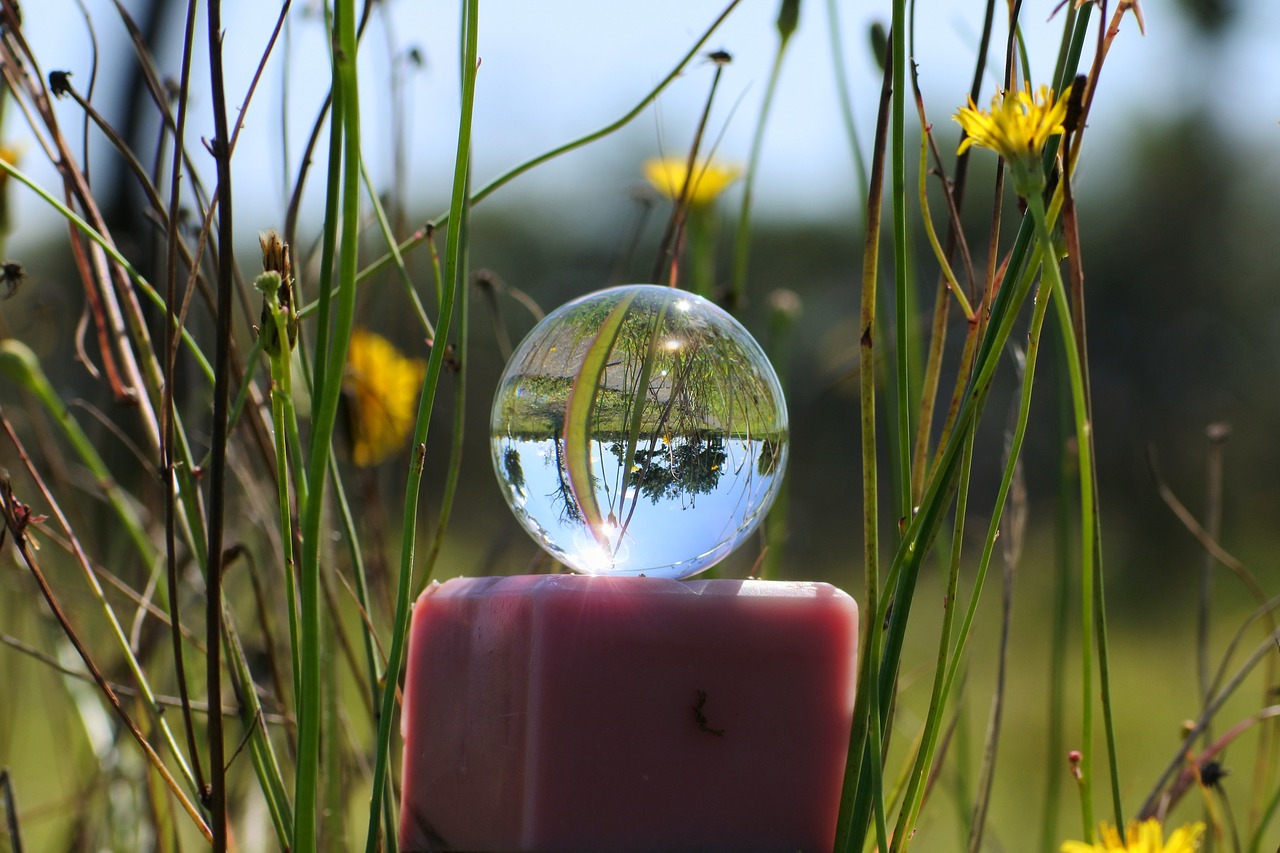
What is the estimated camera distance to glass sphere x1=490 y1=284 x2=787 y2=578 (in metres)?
0.39

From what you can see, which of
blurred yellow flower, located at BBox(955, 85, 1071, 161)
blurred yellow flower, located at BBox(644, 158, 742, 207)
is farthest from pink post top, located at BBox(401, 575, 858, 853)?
blurred yellow flower, located at BBox(644, 158, 742, 207)

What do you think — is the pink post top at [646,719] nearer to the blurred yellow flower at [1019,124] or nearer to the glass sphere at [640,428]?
the glass sphere at [640,428]

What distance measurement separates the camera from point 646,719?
0.35 m

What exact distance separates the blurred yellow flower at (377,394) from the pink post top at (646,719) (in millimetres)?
250

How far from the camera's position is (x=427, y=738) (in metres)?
0.39

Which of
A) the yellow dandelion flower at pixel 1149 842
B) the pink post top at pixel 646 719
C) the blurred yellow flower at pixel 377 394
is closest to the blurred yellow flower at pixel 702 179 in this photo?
the blurred yellow flower at pixel 377 394

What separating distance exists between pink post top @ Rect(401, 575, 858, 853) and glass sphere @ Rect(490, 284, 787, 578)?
39mm

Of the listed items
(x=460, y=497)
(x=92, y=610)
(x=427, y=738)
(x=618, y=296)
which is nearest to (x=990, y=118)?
(x=618, y=296)

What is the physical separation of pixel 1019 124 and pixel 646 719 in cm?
20

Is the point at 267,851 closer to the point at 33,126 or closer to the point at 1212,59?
the point at 33,126

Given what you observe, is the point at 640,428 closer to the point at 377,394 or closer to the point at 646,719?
the point at 646,719

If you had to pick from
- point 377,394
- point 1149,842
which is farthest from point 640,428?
point 377,394

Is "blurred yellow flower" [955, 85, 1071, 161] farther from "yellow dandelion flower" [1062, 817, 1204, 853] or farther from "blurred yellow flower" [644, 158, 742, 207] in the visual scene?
"blurred yellow flower" [644, 158, 742, 207]

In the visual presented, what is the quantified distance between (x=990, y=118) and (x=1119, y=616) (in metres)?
Result: 4.31
